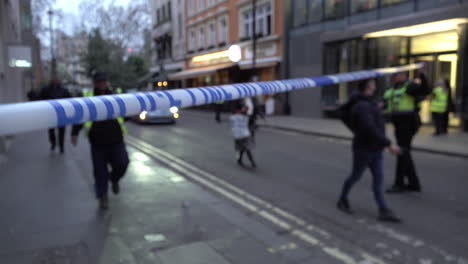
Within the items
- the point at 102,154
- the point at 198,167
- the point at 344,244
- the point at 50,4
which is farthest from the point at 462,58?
the point at 50,4

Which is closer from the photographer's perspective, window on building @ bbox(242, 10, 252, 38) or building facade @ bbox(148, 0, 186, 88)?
window on building @ bbox(242, 10, 252, 38)

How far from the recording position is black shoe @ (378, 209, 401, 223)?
15.0ft

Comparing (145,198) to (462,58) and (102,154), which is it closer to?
(102,154)

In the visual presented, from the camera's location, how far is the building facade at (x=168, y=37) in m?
36.2

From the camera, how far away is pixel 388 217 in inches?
181

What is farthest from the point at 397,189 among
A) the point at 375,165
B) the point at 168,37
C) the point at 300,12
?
the point at 168,37

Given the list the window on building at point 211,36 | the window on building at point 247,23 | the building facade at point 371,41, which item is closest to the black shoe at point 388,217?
the building facade at point 371,41

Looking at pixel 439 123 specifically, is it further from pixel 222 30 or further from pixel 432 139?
pixel 222 30

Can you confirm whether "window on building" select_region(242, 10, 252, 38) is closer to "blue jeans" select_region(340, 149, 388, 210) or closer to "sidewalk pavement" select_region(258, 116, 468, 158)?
"sidewalk pavement" select_region(258, 116, 468, 158)

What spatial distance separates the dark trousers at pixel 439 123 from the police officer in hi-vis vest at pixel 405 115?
7454 mm

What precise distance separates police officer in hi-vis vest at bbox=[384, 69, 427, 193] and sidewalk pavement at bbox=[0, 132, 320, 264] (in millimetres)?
2654

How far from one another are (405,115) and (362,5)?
523 inches

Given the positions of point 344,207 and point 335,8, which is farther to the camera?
point 335,8

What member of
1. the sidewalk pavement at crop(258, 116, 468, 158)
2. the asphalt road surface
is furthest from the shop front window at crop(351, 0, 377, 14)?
the asphalt road surface
